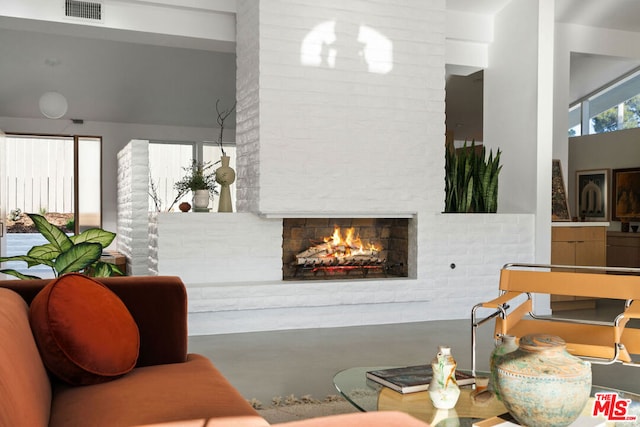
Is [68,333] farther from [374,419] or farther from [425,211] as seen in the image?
[425,211]

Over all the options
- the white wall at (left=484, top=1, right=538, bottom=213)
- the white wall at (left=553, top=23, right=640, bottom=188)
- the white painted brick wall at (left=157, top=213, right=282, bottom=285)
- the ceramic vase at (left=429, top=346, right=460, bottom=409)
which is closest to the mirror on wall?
the white wall at (left=553, top=23, right=640, bottom=188)

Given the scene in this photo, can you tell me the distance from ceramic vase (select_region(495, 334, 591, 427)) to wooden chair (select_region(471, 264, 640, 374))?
1154 mm

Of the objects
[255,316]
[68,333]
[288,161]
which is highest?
[288,161]

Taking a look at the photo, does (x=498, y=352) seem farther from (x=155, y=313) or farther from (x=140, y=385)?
(x=155, y=313)

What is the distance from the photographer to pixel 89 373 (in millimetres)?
2146

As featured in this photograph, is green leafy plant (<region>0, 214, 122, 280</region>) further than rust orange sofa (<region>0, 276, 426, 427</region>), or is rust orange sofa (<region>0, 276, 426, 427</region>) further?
green leafy plant (<region>0, 214, 122, 280</region>)

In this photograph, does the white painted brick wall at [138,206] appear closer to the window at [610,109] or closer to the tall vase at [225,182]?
the tall vase at [225,182]

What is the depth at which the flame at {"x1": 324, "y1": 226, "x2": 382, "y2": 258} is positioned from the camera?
5766 millimetres

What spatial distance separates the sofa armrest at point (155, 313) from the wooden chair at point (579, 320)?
1360mm

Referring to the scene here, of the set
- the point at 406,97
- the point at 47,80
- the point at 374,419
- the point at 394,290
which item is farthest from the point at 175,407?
the point at 47,80

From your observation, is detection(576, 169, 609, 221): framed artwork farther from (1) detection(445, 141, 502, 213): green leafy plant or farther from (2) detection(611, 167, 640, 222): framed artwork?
(1) detection(445, 141, 502, 213): green leafy plant

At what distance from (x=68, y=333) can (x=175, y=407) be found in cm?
49

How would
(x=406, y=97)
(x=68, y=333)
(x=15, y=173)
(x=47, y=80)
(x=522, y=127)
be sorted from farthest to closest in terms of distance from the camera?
(x=15, y=173) → (x=47, y=80) → (x=522, y=127) → (x=406, y=97) → (x=68, y=333)

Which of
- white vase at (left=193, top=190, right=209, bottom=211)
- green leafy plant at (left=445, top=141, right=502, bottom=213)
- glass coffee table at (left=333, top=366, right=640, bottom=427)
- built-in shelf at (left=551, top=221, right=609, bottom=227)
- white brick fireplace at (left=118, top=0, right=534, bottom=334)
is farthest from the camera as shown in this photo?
built-in shelf at (left=551, top=221, right=609, bottom=227)
